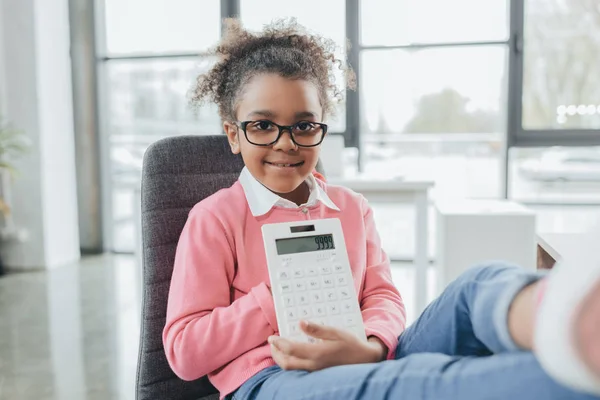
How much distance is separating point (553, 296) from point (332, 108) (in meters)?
0.75

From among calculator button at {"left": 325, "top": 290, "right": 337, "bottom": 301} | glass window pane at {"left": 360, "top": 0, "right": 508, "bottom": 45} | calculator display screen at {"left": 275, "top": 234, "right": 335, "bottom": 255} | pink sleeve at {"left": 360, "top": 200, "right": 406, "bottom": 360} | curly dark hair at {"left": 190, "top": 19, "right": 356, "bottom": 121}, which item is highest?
glass window pane at {"left": 360, "top": 0, "right": 508, "bottom": 45}

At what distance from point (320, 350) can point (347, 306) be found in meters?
0.11

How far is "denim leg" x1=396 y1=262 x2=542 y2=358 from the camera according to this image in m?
0.57

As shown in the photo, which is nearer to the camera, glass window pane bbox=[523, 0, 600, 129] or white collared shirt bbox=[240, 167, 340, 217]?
white collared shirt bbox=[240, 167, 340, 217]

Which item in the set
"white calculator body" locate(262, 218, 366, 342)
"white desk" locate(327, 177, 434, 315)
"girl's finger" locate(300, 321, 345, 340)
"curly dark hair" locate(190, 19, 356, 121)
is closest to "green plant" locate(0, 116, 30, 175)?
"white desk" locate(327, 177, 434, 315)

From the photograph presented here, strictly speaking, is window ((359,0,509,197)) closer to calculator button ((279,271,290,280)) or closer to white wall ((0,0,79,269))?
white wall ((0,0,79,269))

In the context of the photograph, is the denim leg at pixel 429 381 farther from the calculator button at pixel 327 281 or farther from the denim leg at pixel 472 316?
the calculator button at pixel 327 281

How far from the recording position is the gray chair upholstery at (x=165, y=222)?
96cm

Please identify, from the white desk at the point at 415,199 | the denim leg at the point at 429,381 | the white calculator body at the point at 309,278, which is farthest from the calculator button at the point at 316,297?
the white desk at the point at 415,199

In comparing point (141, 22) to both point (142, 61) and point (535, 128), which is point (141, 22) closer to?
point (142, 61)

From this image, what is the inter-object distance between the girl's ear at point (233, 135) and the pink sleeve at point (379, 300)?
0.89 feet

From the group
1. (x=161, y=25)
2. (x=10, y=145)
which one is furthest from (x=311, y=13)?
(x=10, y=145)

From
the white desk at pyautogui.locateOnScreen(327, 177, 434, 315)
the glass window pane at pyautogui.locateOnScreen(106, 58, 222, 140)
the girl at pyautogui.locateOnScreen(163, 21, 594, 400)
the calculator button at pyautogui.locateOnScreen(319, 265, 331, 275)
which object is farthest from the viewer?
the glass window pane at pyautogui.locateOnScreen(106, 58, 222, 140)

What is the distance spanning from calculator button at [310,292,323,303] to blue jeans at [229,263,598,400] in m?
0.11
